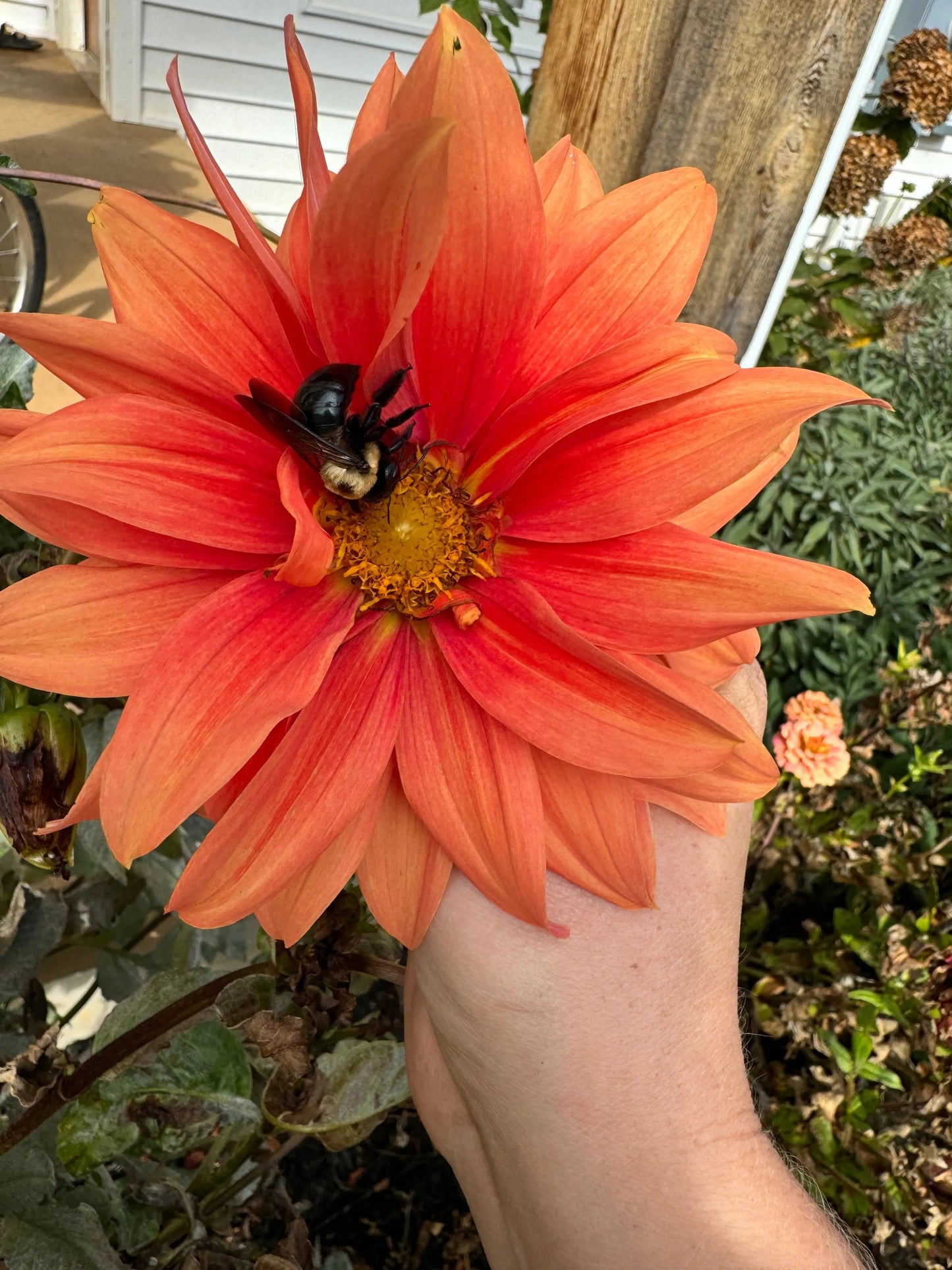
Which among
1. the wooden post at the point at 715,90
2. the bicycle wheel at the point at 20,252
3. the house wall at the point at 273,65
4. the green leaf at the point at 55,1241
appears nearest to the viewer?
the green leaf at the point at 55,1241

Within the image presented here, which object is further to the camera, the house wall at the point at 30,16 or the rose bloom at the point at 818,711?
the rose bloom at the point at 818,711

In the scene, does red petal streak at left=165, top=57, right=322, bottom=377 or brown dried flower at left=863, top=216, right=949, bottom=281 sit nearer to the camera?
red petal streak at left=165, top=57, right=322, bottom=377

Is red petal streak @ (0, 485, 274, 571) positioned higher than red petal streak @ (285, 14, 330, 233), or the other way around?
red petal streak @ (285, 14, 330, 233)

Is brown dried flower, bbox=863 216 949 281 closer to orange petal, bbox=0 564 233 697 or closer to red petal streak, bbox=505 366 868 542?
red petal streak, bbox=505 366 868 542

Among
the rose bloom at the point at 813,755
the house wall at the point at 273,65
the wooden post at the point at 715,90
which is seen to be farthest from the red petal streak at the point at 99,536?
the house wall at the point at 273,65

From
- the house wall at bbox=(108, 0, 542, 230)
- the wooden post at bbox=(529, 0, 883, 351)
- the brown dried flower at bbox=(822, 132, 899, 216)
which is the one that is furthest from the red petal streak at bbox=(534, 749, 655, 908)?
the house wall at bbox=(108, 0, 542, 230)

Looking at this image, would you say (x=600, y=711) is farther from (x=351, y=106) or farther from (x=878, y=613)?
(x=351, y=106)

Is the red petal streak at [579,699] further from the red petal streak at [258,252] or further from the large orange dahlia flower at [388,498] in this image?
the red petal streak at [258,252]
